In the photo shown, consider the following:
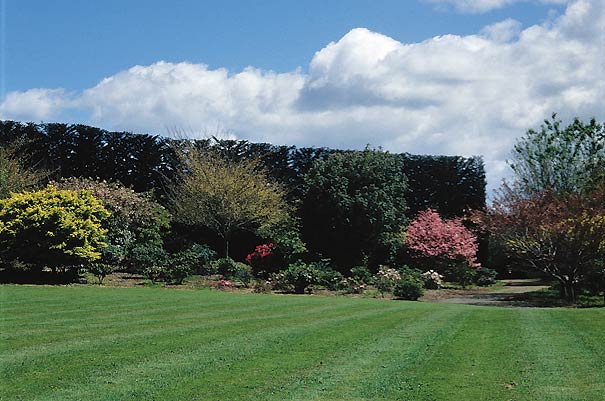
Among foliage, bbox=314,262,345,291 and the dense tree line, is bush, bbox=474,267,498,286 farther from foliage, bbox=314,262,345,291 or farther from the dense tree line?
foliage, bbox=314,262,345,291

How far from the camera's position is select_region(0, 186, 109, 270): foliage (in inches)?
836

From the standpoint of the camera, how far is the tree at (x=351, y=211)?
2814 cm

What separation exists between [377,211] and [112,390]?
22.1 m

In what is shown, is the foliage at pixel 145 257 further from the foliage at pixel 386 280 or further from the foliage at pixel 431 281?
the foliage at pixel 431 281

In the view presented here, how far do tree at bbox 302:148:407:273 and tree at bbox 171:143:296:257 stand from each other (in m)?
1.32

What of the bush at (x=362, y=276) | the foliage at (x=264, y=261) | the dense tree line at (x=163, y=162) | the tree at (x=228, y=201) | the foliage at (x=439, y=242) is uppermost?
the dense tree line at (x=163, y=162)

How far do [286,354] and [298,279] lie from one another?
12917 mm

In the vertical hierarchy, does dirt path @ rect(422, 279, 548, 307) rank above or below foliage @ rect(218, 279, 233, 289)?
below

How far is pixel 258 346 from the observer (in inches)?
371

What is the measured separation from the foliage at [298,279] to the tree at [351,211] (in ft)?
18.2

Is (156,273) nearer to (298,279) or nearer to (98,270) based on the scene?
(98,270)

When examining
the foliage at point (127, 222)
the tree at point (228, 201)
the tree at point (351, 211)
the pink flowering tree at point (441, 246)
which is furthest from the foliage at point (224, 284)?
→ the pink flowering tree at point (441, 246)

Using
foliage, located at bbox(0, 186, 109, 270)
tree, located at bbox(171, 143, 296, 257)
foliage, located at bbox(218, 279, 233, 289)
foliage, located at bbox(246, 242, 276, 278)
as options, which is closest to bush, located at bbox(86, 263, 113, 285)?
foliage, located at bbox(0, 186, 109, 270)

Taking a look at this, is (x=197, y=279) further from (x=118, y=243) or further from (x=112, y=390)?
(x=112, y=390)
